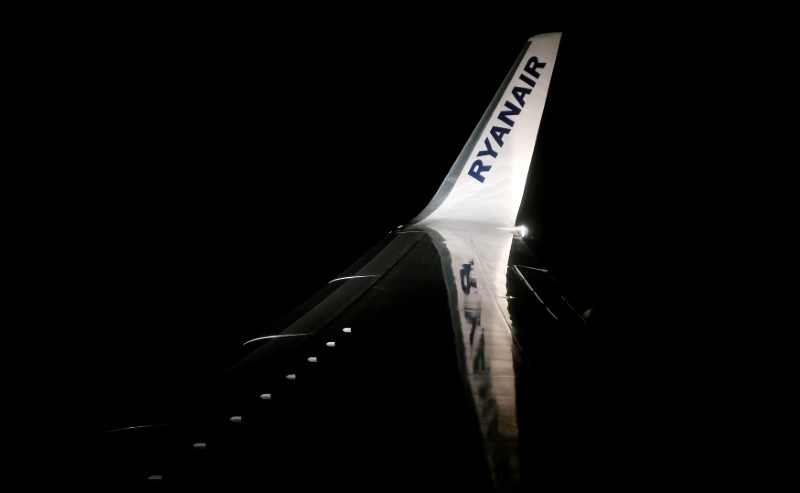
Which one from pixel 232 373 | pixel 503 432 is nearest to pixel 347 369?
pixel 232 373

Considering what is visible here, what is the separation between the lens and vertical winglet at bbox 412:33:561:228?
7.02 feet

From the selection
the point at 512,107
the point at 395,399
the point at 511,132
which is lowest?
the point at 395,399

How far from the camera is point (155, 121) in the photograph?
824 centimetres

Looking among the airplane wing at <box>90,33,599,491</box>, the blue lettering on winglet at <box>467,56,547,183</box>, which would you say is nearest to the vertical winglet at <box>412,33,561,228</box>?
the blue lettering on winglet at <box>467,56,547,183</box>

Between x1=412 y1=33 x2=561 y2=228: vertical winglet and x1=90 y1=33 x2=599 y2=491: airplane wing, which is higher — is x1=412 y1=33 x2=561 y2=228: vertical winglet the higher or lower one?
the higher one

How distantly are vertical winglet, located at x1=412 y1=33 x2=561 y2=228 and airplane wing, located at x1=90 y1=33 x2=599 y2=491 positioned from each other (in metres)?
0.70

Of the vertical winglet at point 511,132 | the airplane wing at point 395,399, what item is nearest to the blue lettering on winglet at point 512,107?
the vertical winglet at point 511,132

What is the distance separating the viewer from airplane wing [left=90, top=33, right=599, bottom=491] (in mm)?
632

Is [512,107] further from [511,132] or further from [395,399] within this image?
[395,399]

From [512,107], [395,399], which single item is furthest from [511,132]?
[395,399]

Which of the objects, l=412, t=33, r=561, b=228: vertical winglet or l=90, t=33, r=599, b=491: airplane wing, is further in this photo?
l=412, t=33, r=561, b=228: vertical winglet

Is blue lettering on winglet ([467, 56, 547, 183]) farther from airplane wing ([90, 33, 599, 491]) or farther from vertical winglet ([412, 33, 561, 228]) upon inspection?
airplane wing ([90, 33, 599, 491])

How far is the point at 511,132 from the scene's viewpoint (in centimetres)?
214

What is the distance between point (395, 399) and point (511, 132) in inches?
62.4
